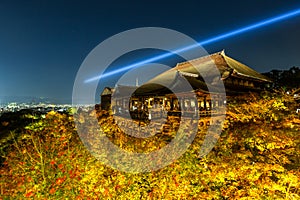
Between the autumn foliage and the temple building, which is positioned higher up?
the temple building

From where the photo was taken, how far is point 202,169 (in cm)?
476

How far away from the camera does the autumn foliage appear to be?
15.0 ft

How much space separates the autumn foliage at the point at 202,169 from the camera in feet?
15.0

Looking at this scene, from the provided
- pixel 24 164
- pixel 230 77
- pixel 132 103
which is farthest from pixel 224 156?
pixel 132 103

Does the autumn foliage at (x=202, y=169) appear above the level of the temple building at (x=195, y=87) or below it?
below

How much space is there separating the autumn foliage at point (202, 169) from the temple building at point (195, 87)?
7.21 m

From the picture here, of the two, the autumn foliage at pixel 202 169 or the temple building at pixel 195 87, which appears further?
the temple building at pixel 195 87

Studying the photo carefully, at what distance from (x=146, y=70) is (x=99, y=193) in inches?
752

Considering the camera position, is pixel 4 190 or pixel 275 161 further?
pixel 4 190

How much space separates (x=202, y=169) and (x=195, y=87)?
30.8 ft

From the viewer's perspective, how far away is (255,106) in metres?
5.11

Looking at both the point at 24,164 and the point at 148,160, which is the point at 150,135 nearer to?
the point at 148,160

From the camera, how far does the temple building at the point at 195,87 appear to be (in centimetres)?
1416

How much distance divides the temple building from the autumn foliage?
23.7ft
